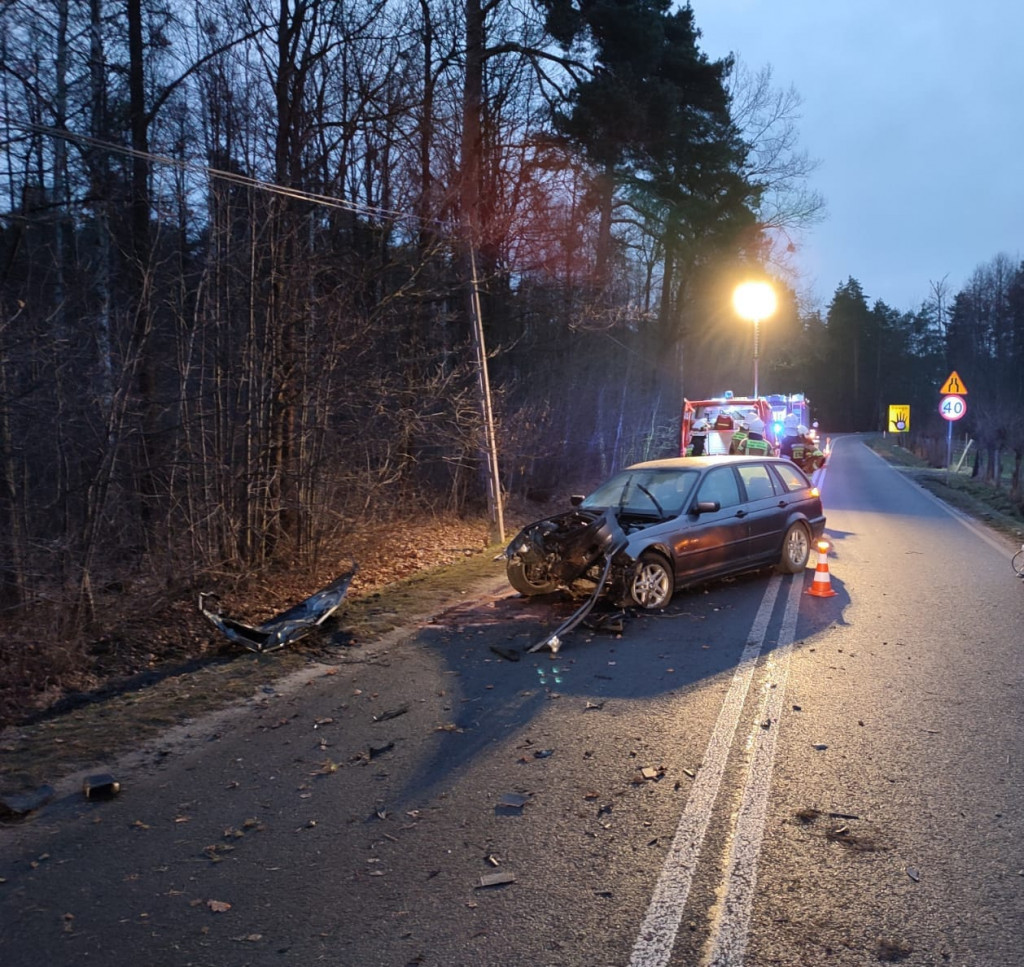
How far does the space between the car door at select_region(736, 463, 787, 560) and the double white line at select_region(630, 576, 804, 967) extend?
401 cm

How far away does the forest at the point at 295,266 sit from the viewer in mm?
7703

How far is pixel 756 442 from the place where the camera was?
18.8 metres

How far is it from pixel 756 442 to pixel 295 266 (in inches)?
477

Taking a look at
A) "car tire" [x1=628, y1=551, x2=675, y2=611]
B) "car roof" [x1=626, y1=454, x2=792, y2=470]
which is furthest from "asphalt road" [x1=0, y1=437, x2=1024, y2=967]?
"car roof" [x1=626, y1=454, x2=792, y2=470]

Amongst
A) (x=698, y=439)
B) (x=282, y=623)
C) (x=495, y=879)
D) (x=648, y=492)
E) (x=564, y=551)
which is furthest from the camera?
(x=698, y=439)

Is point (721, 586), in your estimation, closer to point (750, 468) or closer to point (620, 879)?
point (750, 468)

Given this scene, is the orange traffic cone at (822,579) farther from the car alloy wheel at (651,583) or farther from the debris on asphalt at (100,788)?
the debris on asphalt at (100,788)

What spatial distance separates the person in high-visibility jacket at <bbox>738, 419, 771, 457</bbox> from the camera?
1828 cm

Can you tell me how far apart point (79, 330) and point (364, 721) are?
17.0 feet

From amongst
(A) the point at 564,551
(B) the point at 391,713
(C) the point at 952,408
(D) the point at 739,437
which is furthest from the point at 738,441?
(B) the point at 391,713

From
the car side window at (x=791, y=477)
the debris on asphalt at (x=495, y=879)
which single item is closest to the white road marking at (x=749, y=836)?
the debris on asphalt at (x=495, y=879)

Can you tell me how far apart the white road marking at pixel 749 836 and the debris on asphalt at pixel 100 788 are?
320cm

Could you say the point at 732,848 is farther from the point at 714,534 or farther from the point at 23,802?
the point at 714,534

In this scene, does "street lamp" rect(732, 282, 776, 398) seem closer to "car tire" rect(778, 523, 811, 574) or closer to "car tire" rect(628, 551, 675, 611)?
"car tire" rect(778, 523, 811, 574)
